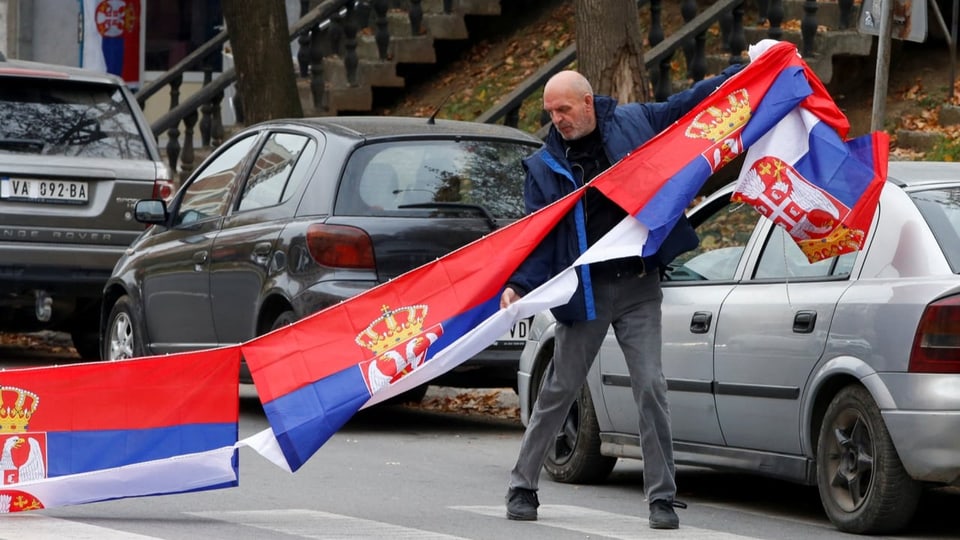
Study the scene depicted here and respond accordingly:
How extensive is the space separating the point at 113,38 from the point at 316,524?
20.6 meters

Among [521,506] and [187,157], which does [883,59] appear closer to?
[521,506]

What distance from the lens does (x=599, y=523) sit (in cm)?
791

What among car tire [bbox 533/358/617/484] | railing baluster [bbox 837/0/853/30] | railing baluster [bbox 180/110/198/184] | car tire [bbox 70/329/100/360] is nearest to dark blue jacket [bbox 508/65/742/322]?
car tire [bbox 533/358/617/484]

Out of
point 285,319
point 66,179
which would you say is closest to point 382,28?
point 66,179

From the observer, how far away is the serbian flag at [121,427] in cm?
782

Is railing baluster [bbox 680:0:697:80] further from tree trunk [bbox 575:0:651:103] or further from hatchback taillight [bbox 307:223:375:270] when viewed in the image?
hatchback taillight [bbox 307:223:375:270]

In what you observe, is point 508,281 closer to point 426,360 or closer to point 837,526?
point 426,360

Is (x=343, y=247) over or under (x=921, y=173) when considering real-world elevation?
under

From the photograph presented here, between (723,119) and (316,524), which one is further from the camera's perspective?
(723,119)

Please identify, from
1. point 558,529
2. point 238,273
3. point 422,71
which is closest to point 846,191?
point 558,529

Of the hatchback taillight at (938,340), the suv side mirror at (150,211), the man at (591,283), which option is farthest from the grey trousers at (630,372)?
the suv side mirror at (150,211)

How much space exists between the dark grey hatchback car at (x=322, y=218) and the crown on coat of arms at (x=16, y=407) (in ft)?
9.11

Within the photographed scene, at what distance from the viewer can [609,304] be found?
788 centimetres

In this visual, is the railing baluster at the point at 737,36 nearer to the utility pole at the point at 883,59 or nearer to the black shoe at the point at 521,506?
the utility pole at the point at 883,59
